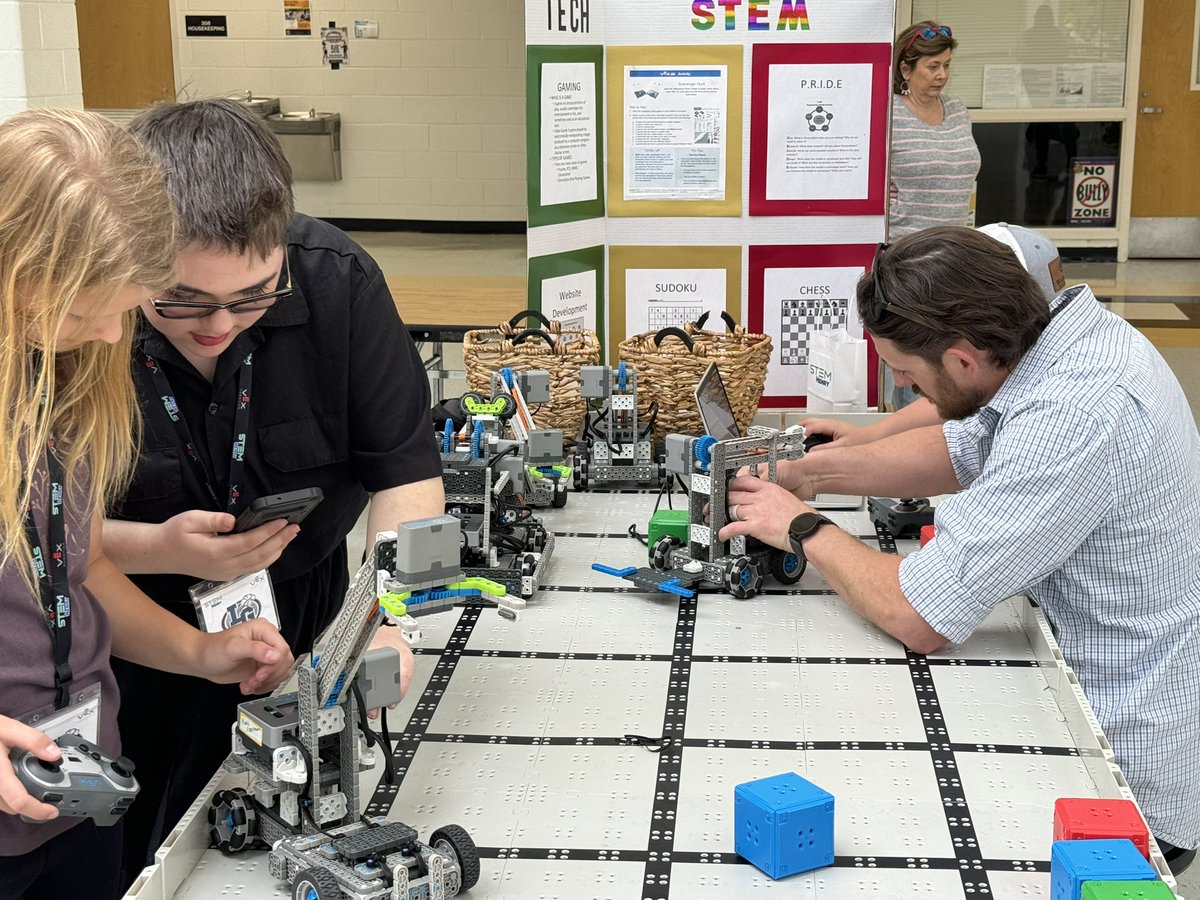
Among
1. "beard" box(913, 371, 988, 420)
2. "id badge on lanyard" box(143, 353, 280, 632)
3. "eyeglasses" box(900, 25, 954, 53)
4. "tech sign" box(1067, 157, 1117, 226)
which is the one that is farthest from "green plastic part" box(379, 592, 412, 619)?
"tech sign" box(1067, 157, 1117, 226)

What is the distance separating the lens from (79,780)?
1252 millimetres

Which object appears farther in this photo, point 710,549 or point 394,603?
point 710,549

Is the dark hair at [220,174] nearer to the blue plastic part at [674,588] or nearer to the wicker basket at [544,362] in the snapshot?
the blue plastic part at [674,588]

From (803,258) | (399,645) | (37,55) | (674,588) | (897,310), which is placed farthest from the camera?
(803,258)

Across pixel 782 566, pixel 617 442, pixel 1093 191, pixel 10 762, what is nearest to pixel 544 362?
pixel 617 442

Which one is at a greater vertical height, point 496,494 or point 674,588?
point 496,494

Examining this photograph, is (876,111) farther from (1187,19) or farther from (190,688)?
(1187,19)

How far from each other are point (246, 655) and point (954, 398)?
3.80 feet

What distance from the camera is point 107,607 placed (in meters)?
1.65

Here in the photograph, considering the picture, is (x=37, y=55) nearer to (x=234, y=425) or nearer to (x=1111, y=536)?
(x=234, y=425)

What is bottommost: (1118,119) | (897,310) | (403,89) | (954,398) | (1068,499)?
(1068,499)

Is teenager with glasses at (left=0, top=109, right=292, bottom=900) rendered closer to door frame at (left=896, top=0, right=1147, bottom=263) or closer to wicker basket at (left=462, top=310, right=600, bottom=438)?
wicker basket at (left=462, top=310, right=600, bottom=438)

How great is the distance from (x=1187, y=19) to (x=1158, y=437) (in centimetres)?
907

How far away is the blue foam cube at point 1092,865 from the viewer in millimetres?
1298
